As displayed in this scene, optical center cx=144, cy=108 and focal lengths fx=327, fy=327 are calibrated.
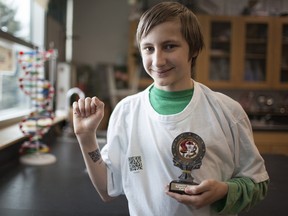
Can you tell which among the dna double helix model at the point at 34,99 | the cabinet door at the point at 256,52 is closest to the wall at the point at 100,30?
the cabinet door at the point at 256,52

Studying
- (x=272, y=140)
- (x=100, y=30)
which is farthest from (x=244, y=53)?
(x=100, y=30)

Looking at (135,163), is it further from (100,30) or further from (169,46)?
(100,30)

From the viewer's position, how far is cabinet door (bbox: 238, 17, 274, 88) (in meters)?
3.40

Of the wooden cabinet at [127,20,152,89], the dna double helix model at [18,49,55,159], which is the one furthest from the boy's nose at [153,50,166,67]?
the wooden cabinet at [127,20,152,89]

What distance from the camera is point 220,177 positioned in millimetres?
740

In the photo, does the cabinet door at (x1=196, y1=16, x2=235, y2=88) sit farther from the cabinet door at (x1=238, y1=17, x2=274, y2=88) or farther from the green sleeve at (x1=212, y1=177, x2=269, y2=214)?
the green sleeve at (x1=212, y1=177, x2=269, y2=214)

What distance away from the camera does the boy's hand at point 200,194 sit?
670 millimetres

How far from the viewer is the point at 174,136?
74 cm

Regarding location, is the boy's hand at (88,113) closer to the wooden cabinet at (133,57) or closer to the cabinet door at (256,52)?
the wooden cabinet at (133,57)

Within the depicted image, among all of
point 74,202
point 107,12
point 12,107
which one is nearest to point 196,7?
point 107,12

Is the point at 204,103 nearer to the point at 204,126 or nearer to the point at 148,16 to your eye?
the point at 204,126

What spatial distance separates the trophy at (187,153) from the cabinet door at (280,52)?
3013 millimetres

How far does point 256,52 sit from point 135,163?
305 cm

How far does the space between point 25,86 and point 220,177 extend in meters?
1.25
